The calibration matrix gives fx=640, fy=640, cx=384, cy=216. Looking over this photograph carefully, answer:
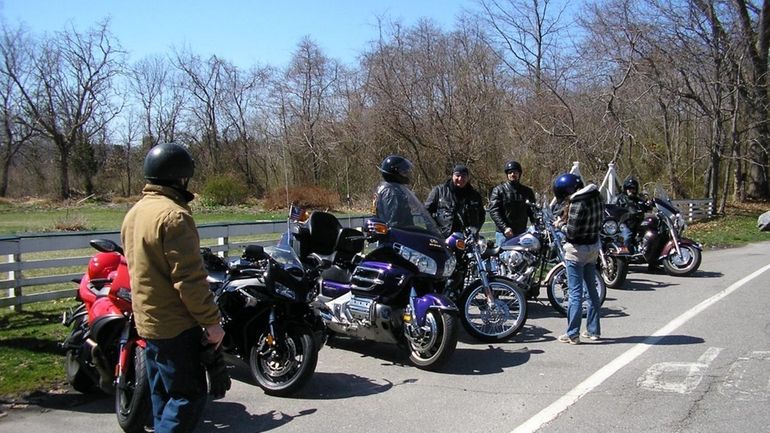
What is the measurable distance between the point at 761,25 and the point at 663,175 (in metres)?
8.08

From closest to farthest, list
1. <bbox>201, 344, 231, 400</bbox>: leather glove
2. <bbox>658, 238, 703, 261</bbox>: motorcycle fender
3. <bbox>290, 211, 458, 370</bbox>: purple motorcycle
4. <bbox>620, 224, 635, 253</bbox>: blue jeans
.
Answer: <bbox>201, 344, 231, 400</bbox>: leather glove → <bbox>290, 211, 458, 370</bbox>: purple motorcycle → <bbox>658, 238, 703, 261</bbox>: motorcycle fender → <bbox>620, 224, 635, 253</bbox>: blue jeans

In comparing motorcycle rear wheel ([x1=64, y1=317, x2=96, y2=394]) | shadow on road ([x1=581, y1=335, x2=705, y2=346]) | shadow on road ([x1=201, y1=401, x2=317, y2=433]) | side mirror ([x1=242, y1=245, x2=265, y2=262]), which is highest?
side mirror ([x1=242, y1=245, x2=265, y2=262])

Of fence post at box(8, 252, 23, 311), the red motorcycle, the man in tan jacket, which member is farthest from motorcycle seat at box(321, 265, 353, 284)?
fence post at box(8, 252, 23, 311)

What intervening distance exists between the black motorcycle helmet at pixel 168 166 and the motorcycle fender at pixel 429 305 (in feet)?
9.43

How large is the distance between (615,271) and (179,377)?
28.8 feet

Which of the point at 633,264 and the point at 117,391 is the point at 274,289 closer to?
→ the point at 117,391

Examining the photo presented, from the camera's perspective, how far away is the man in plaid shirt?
6.84 m

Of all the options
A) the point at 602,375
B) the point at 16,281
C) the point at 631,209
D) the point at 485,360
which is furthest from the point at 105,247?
the point at 631,209

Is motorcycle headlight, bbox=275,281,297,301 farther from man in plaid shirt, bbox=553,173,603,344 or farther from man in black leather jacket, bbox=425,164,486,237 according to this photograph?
man in black leather jacket, bbox=425,164,486,237

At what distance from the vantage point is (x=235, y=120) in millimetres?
48844

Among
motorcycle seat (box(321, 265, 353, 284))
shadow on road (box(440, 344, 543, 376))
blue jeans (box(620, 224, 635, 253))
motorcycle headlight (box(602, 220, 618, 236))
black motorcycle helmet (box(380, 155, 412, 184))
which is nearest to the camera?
shadow on road (box(440, 344, 543, 376))

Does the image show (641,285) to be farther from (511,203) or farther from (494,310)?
(494,310)

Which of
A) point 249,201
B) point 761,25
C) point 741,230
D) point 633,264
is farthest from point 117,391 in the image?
point 249,201

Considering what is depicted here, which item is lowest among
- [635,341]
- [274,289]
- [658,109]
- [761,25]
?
[635,341]
